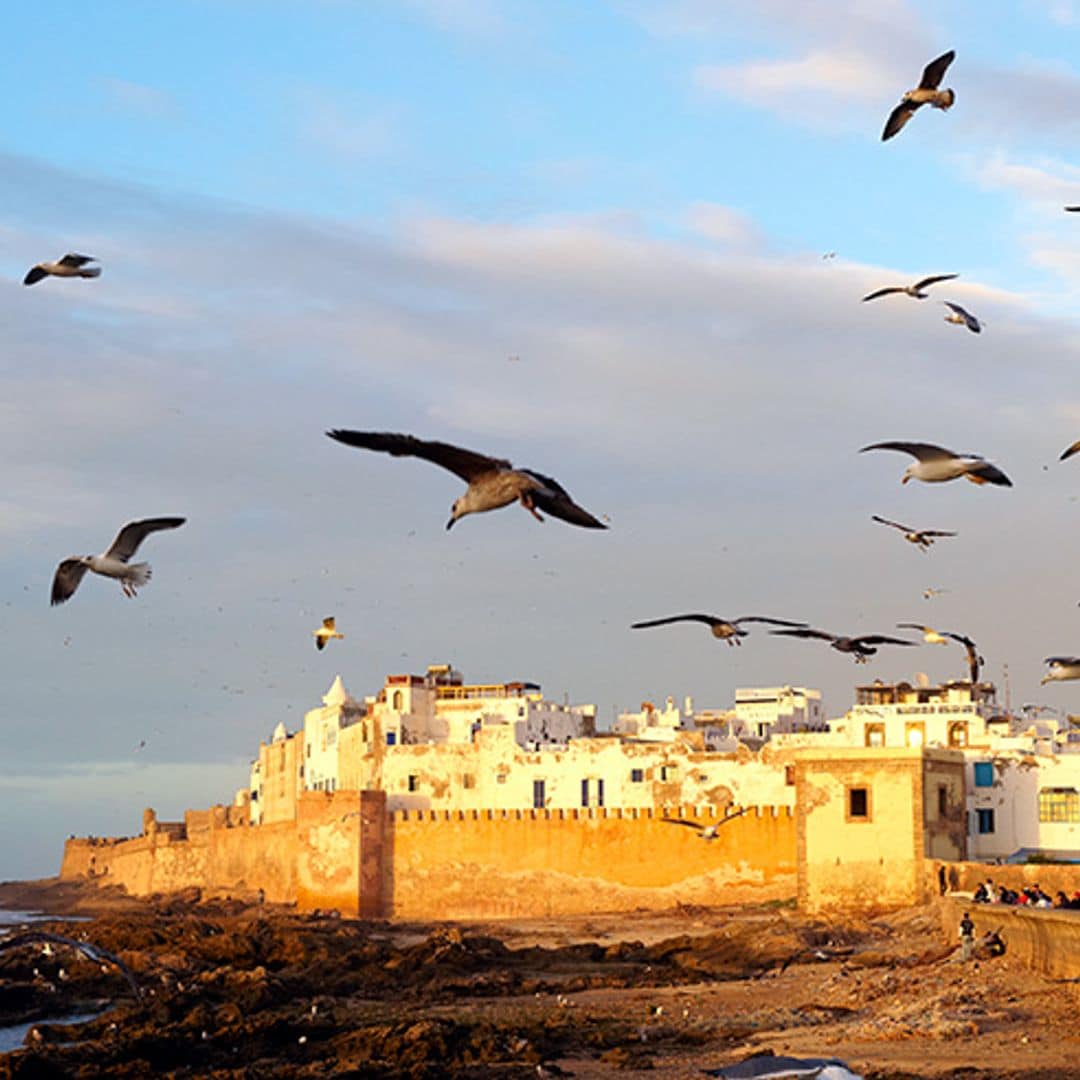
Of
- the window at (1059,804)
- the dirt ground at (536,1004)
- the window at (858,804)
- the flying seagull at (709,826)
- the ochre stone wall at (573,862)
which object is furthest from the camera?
the ochre stone wall at (573,862)

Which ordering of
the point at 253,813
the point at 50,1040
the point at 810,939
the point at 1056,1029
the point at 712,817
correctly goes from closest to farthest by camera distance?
1. the point at 1056,1029
2. the point at 50,1040
3. the point at 810,939
4. the point at 712,817
5. the point at 253,813

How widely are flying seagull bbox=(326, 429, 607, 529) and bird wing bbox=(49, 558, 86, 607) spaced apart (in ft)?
20.4

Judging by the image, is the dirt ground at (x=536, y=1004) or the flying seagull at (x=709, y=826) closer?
the dirt ground at (x=536, y=1004)

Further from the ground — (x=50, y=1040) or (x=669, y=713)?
(x=669, y=713)

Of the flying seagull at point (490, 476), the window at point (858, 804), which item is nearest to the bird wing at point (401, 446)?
the flying seagull at point (490, 476)

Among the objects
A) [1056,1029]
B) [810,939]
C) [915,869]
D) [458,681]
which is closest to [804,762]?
[915,869]

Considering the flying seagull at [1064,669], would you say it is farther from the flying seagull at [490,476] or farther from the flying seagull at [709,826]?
the flying seagull at [709,826]

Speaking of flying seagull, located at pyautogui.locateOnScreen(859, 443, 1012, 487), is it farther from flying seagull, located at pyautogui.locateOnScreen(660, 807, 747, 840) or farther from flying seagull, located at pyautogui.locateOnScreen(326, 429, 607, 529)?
flying seagull, located at pyautogui.locateOnScreen(660, 807, 747, 840)

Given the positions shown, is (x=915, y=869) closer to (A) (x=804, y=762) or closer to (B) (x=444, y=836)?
(A) (x=804, y=762)

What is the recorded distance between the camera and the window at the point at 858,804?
43.0m

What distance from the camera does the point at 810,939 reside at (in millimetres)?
36281

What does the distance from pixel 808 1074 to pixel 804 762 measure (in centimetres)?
2662

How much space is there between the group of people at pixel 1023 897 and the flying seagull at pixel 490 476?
49.3ft

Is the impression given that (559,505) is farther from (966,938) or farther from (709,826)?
(709,826)
